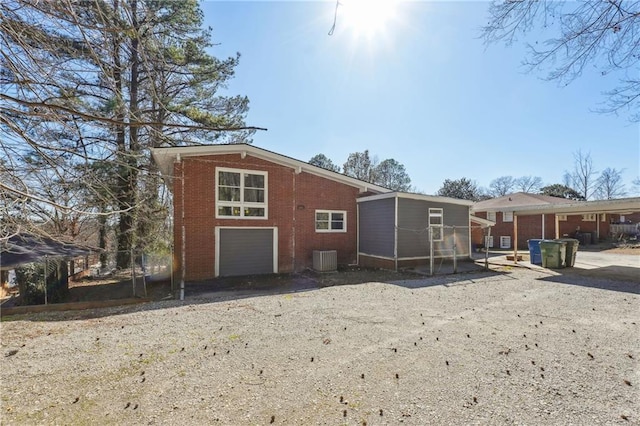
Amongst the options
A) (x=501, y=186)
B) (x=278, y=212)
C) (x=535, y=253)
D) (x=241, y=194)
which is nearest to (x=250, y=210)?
(x=241, y=194)

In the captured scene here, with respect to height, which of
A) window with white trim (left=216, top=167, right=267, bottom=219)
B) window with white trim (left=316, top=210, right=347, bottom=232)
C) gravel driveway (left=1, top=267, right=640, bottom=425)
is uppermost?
window with white trim (left=216, top=167, right=267, bottom=219)

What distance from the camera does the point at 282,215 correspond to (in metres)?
11.5

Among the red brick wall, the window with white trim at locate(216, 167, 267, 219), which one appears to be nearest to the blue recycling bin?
the red brick wall

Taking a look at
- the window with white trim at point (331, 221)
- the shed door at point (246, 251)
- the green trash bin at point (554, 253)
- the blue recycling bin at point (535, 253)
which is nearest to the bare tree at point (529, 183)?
the blue recycling bin at point (535, 253)

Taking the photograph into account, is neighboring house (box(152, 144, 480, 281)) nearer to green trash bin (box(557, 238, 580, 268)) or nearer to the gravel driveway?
green trash bin (box(557, 238, 580, 268))

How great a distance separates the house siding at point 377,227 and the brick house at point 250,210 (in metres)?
0.64

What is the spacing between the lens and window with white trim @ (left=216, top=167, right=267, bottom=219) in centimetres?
1052

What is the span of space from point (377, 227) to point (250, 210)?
16.5ft

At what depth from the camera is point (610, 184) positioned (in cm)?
4406

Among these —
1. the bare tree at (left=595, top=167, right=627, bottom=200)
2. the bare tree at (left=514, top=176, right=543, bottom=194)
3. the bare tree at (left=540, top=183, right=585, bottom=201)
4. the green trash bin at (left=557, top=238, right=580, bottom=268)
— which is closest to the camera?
the green trash bin at (left=557, top=238, right=580, bottom=268)

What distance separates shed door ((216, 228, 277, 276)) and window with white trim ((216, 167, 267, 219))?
0.58 m

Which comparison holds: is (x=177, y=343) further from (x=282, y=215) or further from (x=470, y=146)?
(x=470, y=146)

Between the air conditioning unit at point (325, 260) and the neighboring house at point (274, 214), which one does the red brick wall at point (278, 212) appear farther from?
the air conditioning unit at point (325, 260)

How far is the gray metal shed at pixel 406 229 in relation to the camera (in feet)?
38.5
